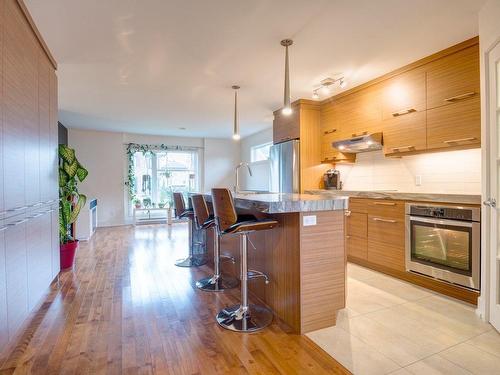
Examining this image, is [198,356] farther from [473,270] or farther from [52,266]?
[473,270]

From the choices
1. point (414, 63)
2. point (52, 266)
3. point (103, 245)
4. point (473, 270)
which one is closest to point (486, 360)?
point (473, 270)

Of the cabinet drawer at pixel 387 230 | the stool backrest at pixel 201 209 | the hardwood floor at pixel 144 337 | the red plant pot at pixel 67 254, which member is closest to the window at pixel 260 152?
the cabinet drawer at pixel 387 230

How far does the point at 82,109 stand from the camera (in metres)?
4.96

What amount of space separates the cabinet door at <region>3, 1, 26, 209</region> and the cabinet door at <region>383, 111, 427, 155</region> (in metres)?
3.68

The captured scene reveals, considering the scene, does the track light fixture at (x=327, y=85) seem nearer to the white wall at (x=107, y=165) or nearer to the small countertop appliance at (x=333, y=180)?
the small countertop appliance at (x=333, y=180)

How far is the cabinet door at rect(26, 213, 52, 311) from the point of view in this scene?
2.22m

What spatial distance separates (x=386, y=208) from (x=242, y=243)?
1.87 m

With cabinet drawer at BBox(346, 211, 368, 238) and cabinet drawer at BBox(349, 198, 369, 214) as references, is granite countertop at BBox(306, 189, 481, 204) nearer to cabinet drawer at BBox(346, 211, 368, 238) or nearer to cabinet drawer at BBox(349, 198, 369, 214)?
cabinet drawer at BBox(349, 198, 369, 214)

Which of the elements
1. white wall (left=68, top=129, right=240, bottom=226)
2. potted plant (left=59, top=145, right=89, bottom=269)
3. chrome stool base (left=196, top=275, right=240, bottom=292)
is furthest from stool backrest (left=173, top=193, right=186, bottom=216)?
white wall (left=68, top=129, right=240, bottom=226)

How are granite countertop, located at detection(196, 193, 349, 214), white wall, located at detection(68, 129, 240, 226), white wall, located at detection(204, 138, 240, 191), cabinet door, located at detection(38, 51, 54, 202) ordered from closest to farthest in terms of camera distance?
granite countertop, located at detection(196, 193, 349, 214) < cabinet door, located at detection(38, 51, 54, 202) < white wall, located at detection(68, 129, 240, 226) < white wall, located at detection(204, 138, 240, 191)

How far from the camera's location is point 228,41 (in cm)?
266

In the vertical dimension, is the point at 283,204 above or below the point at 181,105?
below

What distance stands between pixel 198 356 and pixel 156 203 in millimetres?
6444

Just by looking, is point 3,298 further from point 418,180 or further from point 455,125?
point 418,180
